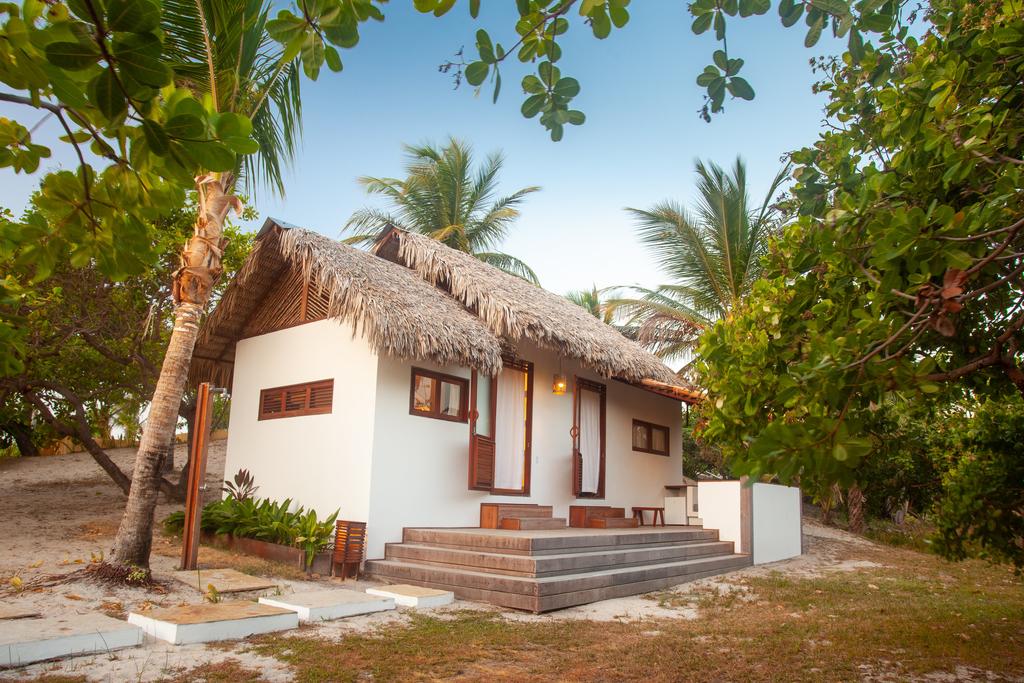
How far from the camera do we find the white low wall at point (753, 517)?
33.2 feet

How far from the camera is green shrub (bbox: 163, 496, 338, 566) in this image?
24.7ft

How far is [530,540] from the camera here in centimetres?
688

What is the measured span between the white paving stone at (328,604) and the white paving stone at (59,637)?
1.23m

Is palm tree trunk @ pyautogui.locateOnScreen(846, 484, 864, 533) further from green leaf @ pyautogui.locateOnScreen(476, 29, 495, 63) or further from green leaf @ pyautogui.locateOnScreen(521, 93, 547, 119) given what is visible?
green leaf @ pyautogui.locateOnScreen(476, 29, 495, 63)

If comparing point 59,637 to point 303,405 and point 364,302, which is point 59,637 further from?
point 303,405

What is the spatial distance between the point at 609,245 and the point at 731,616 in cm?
1241

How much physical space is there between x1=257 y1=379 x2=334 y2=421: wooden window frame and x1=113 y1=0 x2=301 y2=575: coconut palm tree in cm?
214

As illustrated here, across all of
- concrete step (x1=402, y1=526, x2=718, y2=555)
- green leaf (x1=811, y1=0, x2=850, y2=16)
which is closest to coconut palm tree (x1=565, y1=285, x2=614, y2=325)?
concrete step (x1=402, y1=526, x2=718, y2=555)

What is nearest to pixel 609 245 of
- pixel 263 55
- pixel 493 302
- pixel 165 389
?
pixel 493 302

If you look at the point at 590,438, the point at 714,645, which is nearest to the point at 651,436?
the point at 590,438

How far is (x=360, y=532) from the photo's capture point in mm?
7422

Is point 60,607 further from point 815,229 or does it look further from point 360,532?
point 815,229

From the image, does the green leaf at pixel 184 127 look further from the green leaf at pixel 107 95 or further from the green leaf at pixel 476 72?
the green leaf at pixel 476 72

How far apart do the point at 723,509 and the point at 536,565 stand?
4915 mm
